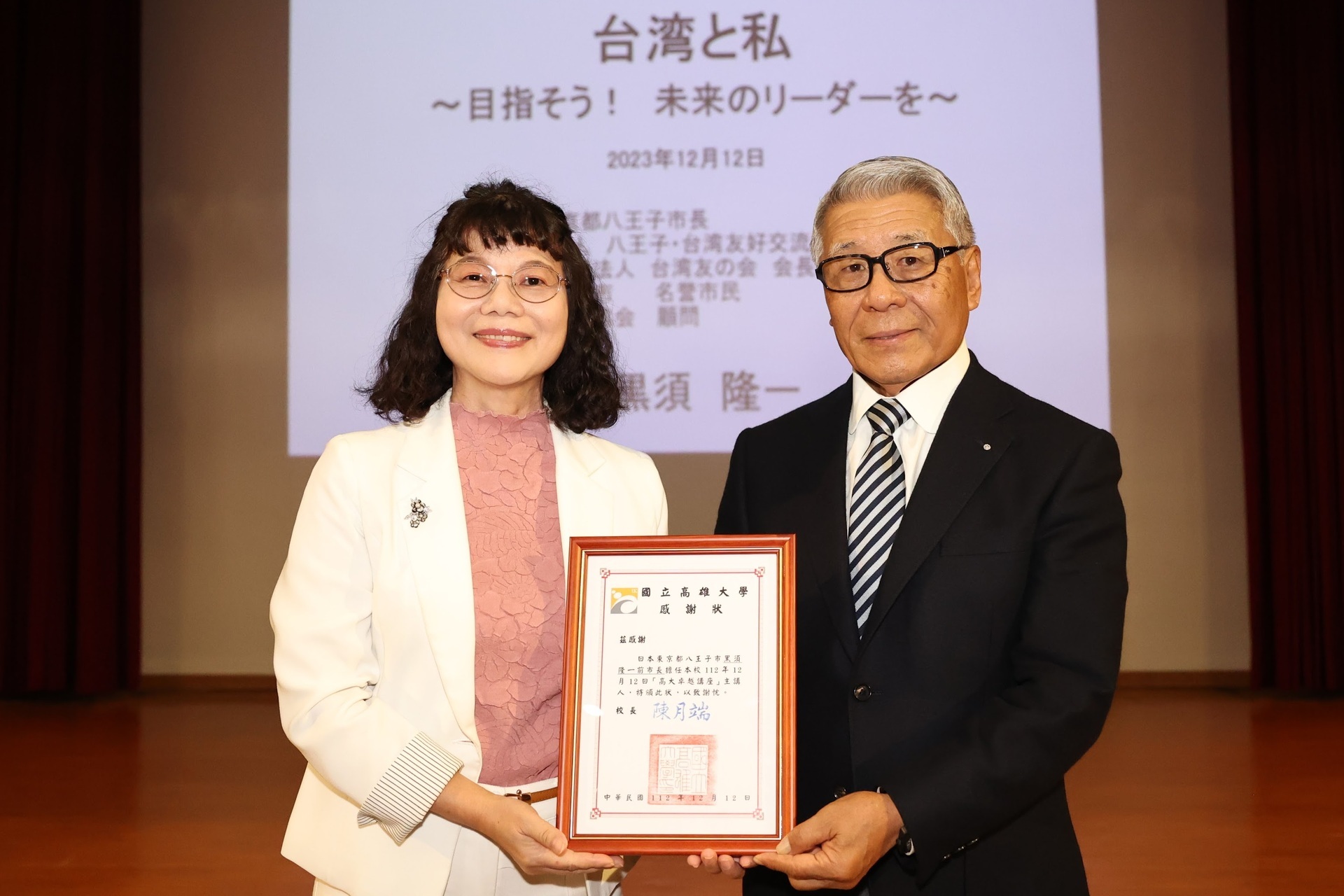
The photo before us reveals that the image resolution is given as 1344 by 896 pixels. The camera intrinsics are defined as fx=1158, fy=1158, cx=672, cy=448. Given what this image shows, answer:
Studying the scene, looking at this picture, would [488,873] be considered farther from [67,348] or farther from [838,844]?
[67,348]

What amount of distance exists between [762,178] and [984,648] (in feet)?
13.1

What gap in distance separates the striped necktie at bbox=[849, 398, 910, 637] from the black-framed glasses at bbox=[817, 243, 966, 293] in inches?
6.8

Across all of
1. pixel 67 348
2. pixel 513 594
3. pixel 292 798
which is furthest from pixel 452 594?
pixel 67 348

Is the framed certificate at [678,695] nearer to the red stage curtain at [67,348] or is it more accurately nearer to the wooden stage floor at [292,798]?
the wooden stage floor at [292,798]

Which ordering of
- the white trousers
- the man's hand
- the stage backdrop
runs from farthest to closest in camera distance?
the stage backdrop
the white trousers
the man's hand

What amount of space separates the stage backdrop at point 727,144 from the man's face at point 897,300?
142 inches

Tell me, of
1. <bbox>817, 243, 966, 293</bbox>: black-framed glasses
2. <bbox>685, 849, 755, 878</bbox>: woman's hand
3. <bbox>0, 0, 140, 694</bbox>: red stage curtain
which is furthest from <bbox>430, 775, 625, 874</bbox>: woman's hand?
<bbox>0, 0, 140, 694</bbox>: red stage curtain

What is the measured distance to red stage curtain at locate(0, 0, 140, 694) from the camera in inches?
230

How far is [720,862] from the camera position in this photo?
1417 mm

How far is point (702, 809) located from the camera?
1.41 metres

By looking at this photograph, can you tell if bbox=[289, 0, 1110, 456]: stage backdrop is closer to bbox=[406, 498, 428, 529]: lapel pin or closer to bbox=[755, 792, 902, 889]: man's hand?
bbox=[406, 498, 428, 529]: lapel pin

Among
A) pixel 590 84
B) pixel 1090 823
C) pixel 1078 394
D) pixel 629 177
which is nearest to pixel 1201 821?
pixel 1090 823

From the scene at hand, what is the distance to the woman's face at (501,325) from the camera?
1641 mm

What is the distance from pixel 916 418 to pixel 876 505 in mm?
138
